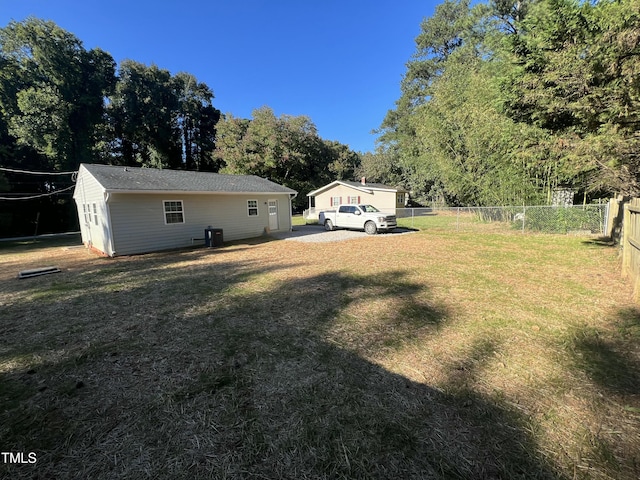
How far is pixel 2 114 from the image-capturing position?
1970 cm

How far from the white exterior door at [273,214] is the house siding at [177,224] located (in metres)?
0.31

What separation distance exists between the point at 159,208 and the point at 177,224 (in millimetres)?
927

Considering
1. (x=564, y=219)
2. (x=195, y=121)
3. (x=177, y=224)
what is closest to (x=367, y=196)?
(x=564, y=219)

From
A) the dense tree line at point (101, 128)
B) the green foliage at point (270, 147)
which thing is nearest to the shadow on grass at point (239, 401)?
the dense tree line at point (101, 128)

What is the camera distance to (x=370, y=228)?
1520 centimetres

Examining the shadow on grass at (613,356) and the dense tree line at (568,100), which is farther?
the dense tree line at (568,100)

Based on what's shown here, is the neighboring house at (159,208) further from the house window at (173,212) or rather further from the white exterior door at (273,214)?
the white exterior door at (273,214)

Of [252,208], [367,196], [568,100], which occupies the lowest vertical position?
[252,208]

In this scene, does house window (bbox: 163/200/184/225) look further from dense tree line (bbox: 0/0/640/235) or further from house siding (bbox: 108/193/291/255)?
dense tree line (bbox: 0/0/640/235)

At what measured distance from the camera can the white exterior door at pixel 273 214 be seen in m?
15.7

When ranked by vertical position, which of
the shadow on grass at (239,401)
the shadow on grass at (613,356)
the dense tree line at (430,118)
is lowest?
the shadow on grass at (613,356)

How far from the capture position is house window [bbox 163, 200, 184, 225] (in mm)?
11406

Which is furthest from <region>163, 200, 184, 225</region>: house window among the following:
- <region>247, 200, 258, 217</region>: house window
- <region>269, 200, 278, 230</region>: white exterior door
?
<region>269, 200, 278, 230</region>: white exterior door

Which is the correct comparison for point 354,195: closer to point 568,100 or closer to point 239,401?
point 568,100
